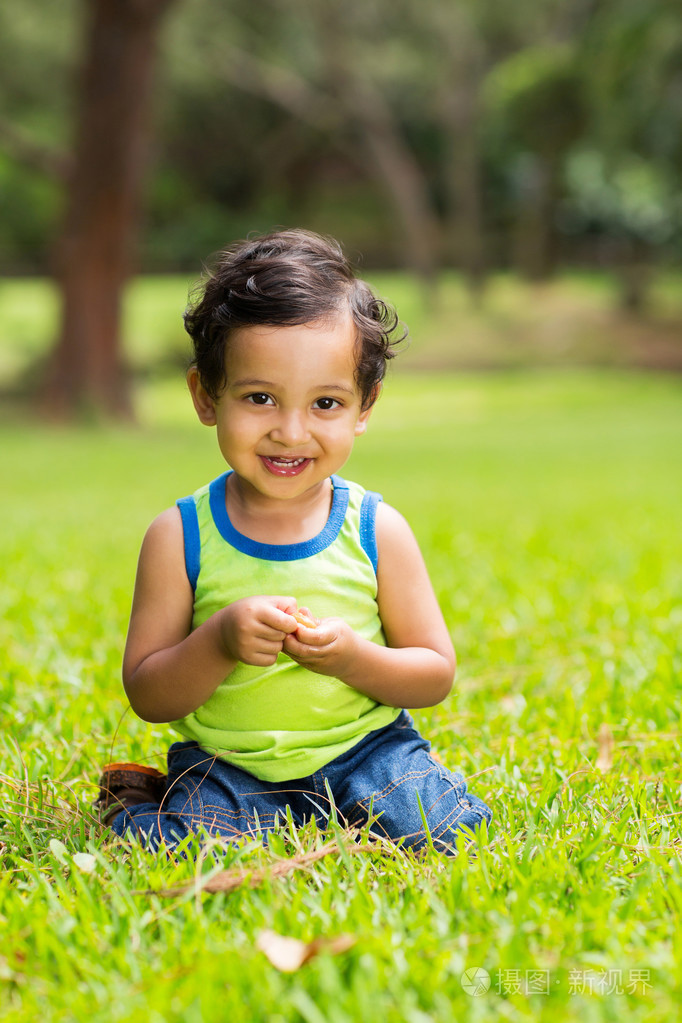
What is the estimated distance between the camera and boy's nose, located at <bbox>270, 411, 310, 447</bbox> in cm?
187

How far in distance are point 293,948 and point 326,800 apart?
0.58 meters

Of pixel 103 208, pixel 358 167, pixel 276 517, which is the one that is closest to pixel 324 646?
pixel 276 517

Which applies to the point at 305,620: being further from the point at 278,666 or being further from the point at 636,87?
the point at 636,87

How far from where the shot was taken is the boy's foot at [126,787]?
2.06 meters

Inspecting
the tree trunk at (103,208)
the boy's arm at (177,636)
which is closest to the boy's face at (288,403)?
the boy's arm at (177,636)

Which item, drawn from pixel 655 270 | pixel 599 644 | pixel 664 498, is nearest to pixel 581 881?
pixel 599 644

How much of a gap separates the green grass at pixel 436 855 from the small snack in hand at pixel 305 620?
350 millimetres

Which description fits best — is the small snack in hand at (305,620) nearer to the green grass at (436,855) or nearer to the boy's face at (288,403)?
the boy's face at (288,403)

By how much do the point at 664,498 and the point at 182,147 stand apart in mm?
31422

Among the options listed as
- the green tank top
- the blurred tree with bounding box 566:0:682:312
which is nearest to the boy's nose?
the green tank top

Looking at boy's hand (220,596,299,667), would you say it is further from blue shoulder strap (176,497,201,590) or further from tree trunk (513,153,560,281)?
tree trunk (513,153,560,281)

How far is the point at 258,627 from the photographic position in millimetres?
1761

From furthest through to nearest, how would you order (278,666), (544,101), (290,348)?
1. (544,101)
2. (278,666)
3. (290,348)

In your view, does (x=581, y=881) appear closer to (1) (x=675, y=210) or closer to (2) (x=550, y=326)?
(2) (x=550, y=326)
